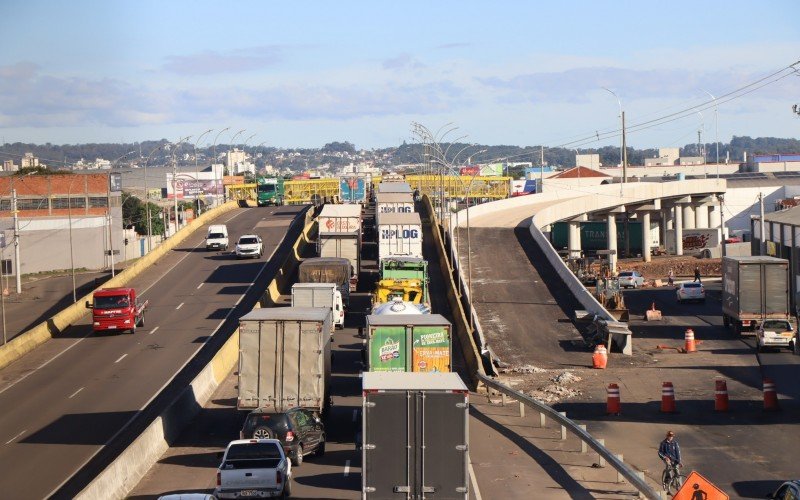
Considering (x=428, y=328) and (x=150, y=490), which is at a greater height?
(x=428, y=328)

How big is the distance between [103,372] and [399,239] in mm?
24535

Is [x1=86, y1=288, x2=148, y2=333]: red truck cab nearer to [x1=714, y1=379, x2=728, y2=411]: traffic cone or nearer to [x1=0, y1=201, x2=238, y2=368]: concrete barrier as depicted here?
[x1=0, y1=201, x2=238, y2=368]: concrete barrier

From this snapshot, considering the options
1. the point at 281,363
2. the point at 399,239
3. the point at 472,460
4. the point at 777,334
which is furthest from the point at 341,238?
the point at 472,460

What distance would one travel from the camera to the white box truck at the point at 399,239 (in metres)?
62.4

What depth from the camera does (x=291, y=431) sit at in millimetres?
25141

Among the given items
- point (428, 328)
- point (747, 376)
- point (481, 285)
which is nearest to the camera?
point (428, 328)

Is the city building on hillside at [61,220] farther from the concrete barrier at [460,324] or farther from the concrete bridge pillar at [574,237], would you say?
the concrete bridge pillar at [574,237]

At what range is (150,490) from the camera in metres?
23.4

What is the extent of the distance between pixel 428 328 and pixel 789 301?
1027 inches

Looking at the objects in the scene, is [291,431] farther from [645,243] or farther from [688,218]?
[688,218]

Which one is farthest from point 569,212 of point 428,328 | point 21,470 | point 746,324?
point 21,470

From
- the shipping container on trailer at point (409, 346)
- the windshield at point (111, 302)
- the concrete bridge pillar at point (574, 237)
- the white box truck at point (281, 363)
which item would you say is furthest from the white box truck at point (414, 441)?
the concrete bridge pillar at point (574, 237)

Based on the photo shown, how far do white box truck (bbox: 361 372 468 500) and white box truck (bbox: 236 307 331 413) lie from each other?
837 centimetres

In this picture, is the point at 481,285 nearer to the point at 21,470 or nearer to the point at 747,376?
the point at 747,376
